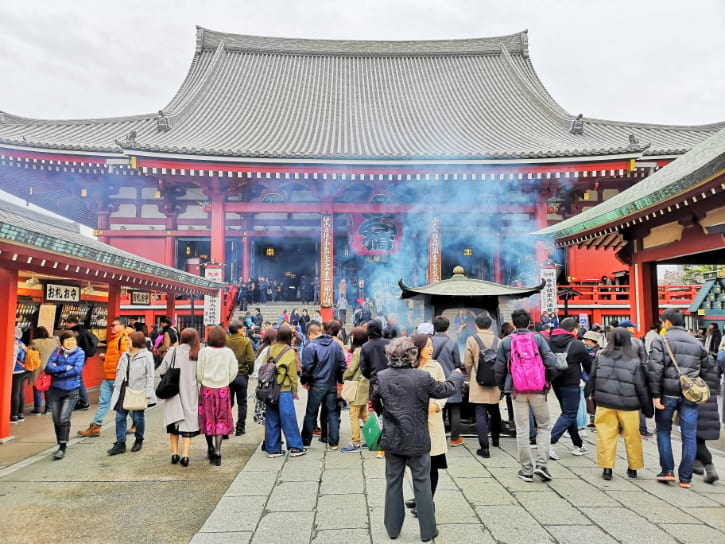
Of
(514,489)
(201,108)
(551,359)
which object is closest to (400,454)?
(514,489)

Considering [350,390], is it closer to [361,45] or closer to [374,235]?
[374,235]

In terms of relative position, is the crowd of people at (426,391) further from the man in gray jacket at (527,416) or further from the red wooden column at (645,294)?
the red wooden column at (645,294)

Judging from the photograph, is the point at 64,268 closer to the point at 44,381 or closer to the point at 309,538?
the point at 44,381

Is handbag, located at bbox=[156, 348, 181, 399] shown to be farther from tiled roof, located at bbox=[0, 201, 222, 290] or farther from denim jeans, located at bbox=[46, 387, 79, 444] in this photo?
tiled roof, located at bbox=[0, 201, 222, 290]

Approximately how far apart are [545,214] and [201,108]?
1437cm

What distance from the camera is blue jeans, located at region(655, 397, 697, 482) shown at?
14.0 feet

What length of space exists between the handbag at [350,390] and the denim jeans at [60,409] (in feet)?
10.4

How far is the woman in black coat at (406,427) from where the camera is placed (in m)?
3.07

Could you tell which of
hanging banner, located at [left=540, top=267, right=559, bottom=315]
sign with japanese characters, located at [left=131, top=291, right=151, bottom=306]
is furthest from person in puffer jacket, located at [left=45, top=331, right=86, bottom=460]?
hanging banner, located at [left=540, top=267, right=559, bottom=315]

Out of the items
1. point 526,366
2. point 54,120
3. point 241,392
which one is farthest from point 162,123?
point 526,366

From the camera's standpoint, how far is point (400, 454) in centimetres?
310

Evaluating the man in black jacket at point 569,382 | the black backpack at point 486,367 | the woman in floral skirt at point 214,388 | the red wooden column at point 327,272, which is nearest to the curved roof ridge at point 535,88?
the red wooden column at point 327,272

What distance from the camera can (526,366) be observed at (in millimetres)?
4375

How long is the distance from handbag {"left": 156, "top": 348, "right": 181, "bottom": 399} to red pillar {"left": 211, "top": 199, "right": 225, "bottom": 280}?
375 inches
